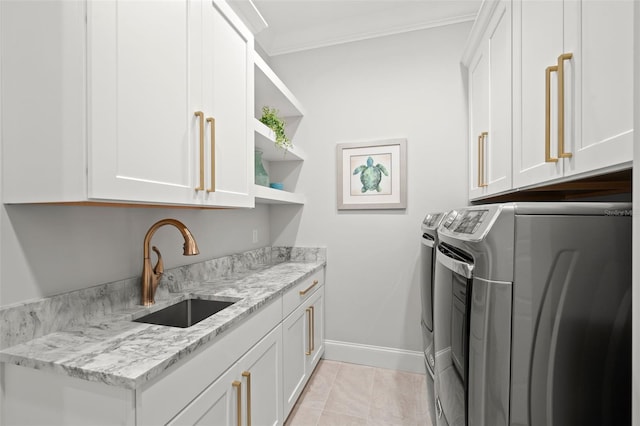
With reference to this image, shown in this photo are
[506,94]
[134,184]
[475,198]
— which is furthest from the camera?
[475,198]

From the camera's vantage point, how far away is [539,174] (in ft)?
4.00

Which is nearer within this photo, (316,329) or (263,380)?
(263,380)

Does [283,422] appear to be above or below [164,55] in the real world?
below

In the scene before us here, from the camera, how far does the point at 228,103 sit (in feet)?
4.86

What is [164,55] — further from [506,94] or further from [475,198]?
[475,198]

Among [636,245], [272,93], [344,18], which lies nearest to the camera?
[636,245]

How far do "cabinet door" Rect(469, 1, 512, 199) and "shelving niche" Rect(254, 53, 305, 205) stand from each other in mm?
1290

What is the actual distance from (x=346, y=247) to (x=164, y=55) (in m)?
1.85

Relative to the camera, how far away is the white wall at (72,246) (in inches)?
37.6

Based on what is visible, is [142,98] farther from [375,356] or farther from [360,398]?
[375,356]

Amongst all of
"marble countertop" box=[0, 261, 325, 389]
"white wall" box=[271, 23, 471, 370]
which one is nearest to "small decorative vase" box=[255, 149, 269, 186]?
"white wall" box=[271, 23, 471, 370]

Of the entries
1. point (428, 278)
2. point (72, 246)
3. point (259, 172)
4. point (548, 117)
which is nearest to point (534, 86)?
point (548, 117)

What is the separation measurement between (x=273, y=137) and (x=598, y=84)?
1.61m

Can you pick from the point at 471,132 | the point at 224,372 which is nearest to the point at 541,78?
the point at 471,132
